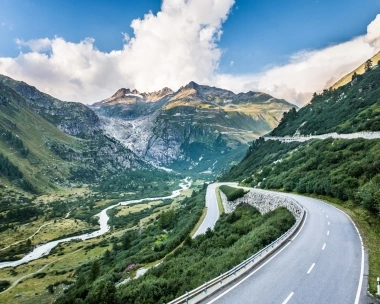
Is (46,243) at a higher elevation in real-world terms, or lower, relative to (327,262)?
lower

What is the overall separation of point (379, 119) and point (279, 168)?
92.1ft

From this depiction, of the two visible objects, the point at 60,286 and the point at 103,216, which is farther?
the point at 103,216

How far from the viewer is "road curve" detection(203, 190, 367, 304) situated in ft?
54.0

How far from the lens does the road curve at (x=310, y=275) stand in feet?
54.0

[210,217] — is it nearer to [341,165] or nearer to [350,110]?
[341,165]

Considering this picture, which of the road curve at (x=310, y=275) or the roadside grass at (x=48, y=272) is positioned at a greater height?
the road curve at (x=310, y=275)

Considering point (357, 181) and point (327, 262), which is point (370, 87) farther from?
point (327, 262)

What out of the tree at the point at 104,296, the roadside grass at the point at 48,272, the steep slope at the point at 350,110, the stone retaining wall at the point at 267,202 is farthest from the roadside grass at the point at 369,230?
the roadside grass at the point at 48,272

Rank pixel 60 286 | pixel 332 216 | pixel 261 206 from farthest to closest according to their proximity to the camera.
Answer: pixel 60 286 → pixel 261 206 → pixel 332 216

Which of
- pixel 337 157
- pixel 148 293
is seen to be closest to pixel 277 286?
pixel 148 293

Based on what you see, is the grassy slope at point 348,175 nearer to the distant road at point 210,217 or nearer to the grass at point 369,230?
the grass at point 369,230

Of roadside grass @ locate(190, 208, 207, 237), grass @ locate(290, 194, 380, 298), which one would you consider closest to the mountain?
grass @ locate(290, 194, 380, 298)

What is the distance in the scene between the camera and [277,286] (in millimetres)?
18062

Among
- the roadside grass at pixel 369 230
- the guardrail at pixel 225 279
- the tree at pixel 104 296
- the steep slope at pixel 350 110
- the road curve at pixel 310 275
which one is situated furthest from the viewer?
the steep slope at pixel 350 110
